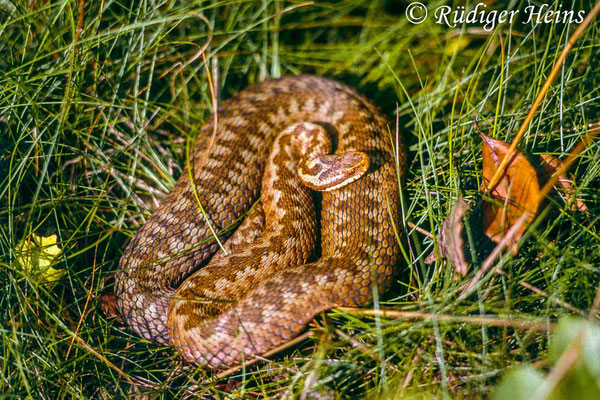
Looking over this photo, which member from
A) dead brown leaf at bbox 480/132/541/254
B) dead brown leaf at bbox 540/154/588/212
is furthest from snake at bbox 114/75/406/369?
dead brown leaf at bbox 540/154/588/212

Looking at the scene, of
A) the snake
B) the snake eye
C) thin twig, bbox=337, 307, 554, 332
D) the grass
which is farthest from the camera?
the snake eye

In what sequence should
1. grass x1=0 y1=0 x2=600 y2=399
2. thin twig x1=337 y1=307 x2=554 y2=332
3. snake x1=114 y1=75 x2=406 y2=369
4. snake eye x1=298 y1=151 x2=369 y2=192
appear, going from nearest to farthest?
thin twig x1=337 y1=307 x2=554 y2=332 < grass x1=0 y1=0 x2=600 y2=399 < snake x1=114 y1=75 x2=406 y2=369 < snake eye x1=298 y1=151 x2=369 y2=192

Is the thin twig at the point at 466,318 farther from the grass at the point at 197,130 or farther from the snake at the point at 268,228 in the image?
the snake at the point at 268,228

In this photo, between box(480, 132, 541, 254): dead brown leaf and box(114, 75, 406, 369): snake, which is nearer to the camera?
box(480, 132, 541, 254): dead brown leaf

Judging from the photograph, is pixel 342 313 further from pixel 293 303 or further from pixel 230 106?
pixel 230 106

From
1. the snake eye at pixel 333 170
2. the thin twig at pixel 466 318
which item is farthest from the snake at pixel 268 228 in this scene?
the thin twig at pixel 466 318

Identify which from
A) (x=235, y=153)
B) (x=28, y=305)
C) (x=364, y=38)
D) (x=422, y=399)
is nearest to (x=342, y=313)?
(x=422, y=399)

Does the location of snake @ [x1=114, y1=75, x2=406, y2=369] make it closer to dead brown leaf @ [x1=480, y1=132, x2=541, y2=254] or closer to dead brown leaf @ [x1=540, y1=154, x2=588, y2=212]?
dead brown leaf @ [x1=480, y1=132, x2=541, y2=254]
